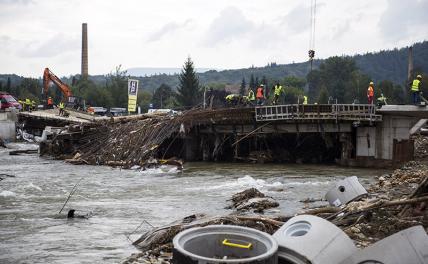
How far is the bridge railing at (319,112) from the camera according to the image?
26172 mm

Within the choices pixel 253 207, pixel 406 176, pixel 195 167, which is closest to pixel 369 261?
pixel 253 207

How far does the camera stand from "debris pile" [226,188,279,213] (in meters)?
12.8

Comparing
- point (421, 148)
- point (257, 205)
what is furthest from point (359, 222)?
point (421, 148)

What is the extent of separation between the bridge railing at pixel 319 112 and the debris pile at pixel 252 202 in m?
13.5

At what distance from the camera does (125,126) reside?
30234mm

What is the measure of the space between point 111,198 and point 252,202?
522 cm

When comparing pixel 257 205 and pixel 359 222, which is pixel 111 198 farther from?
pixel 359 222

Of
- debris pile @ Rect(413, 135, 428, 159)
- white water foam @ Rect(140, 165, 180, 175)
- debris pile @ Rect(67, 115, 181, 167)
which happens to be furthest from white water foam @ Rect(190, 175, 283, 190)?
debris pile @ Rect(413, 135, 428, 159)

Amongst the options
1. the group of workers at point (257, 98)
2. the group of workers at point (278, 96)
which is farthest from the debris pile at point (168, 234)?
the group of workers at point (257, 98)

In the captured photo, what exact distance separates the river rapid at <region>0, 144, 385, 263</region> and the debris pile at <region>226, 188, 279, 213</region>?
32 cm

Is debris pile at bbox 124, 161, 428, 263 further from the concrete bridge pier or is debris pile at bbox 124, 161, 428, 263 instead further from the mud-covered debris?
the concrete bridge pier

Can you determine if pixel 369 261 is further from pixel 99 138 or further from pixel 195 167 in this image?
pixel 99 138

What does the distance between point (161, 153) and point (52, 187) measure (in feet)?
37.1

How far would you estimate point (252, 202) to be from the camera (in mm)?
13078
